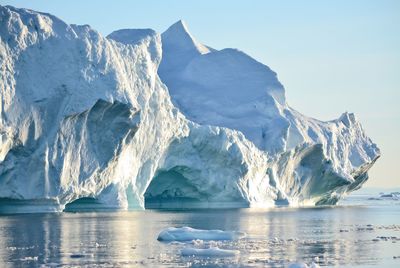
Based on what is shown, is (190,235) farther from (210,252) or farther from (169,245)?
(210,252)

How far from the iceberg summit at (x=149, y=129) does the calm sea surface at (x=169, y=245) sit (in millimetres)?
3408

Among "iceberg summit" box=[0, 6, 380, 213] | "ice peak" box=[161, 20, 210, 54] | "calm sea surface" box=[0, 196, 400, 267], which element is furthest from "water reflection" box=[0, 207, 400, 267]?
"ice peak" box=[161, 20, 210, 54]

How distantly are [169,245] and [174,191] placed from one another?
27807mm

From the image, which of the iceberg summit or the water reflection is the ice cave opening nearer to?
the iceberg summit

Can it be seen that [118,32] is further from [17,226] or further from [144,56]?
[17,226]

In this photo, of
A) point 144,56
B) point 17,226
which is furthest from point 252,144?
point 17,226

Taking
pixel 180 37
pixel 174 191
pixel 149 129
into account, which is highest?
pixel 180 37

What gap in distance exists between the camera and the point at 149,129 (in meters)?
44.8

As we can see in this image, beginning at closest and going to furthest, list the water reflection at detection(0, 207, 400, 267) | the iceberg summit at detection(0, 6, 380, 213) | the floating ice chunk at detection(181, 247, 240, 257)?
the water reflection at detection(0, 207, 400, 267), the floating ice chunk at detection(181, 247, 240, 257), the iceberg summit at detection(0, 6, 380, 213)

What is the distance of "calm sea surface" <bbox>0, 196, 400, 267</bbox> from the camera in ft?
66.1

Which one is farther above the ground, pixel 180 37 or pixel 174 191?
pixel 180 37

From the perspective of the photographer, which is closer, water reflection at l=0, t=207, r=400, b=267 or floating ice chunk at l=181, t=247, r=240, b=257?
water reflection at l=0, t=207, r=400, b=267

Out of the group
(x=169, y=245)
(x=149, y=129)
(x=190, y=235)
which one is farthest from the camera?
(x=149, y=129)

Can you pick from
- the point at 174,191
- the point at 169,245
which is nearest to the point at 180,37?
the point at 174,191
